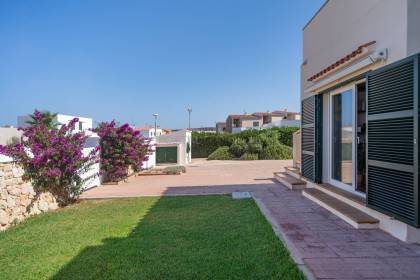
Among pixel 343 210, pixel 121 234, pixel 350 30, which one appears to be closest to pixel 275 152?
pixel 350 30

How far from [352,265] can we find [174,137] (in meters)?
22.7

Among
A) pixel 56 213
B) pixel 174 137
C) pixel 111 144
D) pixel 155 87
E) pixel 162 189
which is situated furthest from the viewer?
pixel 155 87

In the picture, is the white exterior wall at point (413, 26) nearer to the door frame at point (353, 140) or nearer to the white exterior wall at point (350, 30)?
A: the white exterior wall at point (350, 30)

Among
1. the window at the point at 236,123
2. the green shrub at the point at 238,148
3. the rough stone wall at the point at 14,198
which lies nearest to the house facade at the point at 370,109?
the rough stone wall at the point at 14,198

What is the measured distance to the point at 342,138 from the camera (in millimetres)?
7504

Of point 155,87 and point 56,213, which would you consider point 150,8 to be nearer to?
point 56,213

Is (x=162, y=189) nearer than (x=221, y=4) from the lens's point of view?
Yes

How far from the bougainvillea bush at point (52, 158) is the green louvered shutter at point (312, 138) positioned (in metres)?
6.81

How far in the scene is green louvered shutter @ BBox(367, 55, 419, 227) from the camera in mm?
4094

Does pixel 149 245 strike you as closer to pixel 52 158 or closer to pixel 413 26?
pixel 52 158

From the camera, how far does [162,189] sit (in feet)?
36.4

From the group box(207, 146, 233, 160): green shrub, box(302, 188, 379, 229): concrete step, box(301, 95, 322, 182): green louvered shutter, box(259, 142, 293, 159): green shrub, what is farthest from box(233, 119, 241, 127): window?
box(302, 188, 379, 229): concrete step

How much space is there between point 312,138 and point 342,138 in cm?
110

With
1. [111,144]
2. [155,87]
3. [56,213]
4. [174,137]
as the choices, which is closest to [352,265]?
[56,213]
